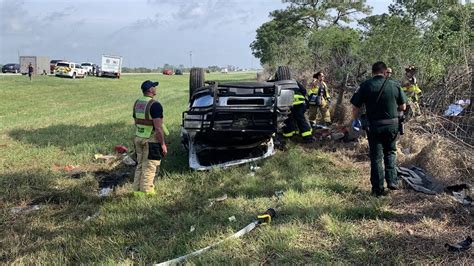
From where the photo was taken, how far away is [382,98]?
5.16 m

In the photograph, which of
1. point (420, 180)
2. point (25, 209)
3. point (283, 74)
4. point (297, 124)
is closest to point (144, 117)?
point (25, 209)

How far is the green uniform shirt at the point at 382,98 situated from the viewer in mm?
5164

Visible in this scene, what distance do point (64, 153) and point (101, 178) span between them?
2.18 metres

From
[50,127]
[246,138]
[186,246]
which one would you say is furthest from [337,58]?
[186,246]

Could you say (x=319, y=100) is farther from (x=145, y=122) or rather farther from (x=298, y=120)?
(x=145, y=122)

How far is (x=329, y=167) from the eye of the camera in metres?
6.57

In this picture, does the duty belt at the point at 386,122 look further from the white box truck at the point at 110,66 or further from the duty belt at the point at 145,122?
the white box truck at the point at 110,66

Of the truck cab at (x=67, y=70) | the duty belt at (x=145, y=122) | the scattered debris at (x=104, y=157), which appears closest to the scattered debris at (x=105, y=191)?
the duty belt at (x=145, y=122)

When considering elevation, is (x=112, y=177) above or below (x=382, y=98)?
below

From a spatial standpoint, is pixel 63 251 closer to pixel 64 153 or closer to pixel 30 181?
pixel 30 181

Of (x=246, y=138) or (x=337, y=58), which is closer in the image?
(x=246, y=138)

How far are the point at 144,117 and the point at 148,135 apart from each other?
0.78 feet

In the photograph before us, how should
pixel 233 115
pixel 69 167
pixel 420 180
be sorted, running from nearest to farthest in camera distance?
pixel 420 180 → pixel 233 115 → pixel 69 167

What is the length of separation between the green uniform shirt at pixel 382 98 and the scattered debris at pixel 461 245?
6.19 ft
